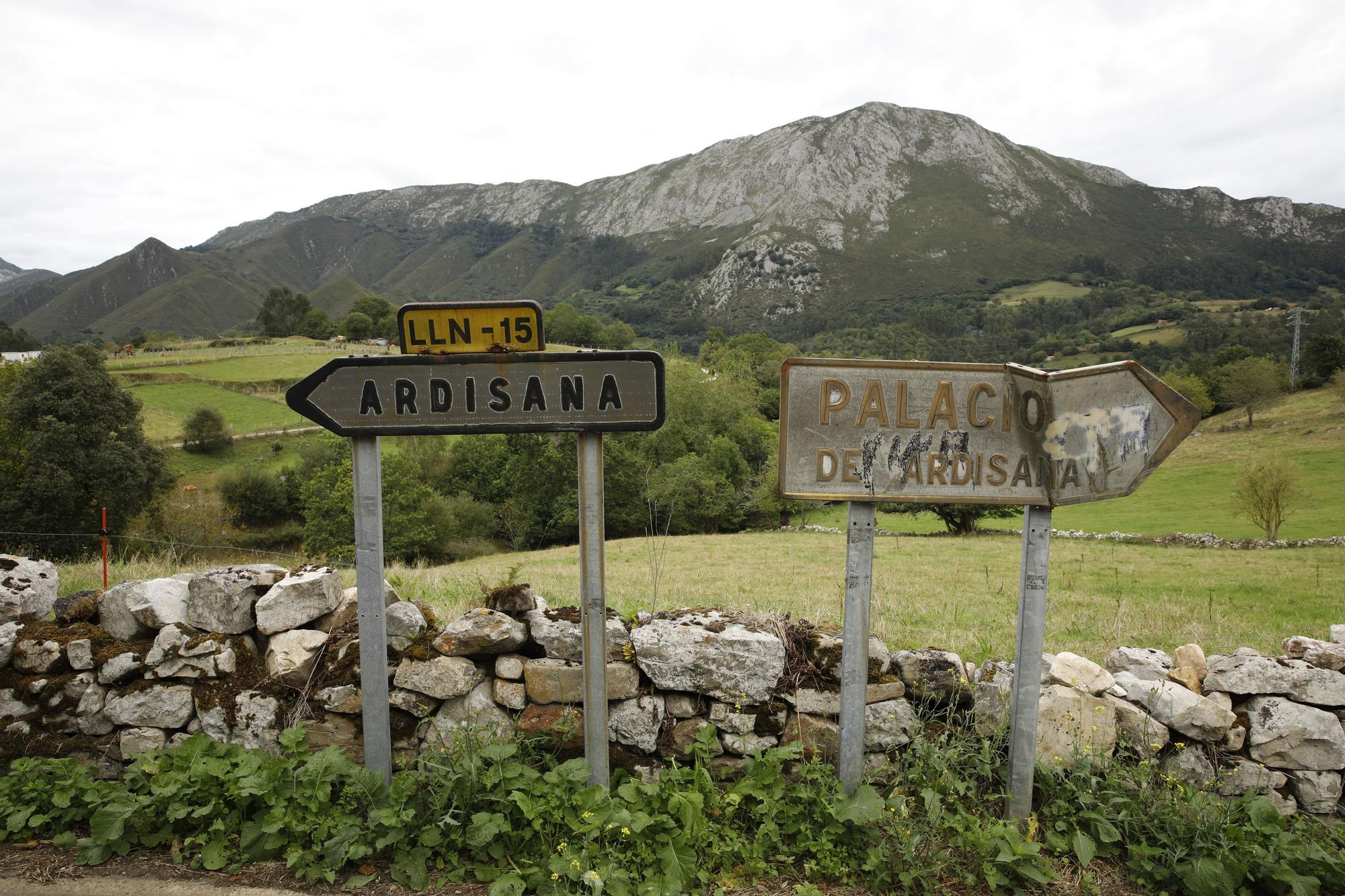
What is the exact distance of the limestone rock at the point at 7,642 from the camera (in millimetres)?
4301

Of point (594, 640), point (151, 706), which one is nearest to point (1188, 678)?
point (594, 640)

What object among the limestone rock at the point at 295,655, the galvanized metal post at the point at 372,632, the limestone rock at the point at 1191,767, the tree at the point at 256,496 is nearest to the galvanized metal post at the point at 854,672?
the limestone rock at the point at 1191,767

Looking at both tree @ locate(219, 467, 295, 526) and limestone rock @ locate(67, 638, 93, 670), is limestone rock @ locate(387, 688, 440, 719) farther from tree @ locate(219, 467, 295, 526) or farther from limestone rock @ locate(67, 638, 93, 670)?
tree @ locate(219, 467, 295, 526)

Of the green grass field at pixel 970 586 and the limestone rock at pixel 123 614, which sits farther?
the green grass field at pixel 970 586

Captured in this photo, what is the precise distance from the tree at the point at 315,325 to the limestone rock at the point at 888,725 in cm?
10687

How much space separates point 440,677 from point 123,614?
7.34 feet

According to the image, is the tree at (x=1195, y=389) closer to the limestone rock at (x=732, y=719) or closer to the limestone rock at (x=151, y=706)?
the limestone rock at (x=732, y=719)

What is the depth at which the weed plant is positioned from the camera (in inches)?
130

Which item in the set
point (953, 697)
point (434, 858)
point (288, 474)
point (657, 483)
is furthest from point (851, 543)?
point (288, 474)

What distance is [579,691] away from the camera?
4.17 m

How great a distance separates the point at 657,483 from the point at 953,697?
36301mm

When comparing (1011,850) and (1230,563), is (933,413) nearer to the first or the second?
(1011,850)

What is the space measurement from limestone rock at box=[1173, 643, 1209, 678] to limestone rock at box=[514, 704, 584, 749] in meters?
3.97

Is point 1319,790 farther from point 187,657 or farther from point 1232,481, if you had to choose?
point 1232,481
